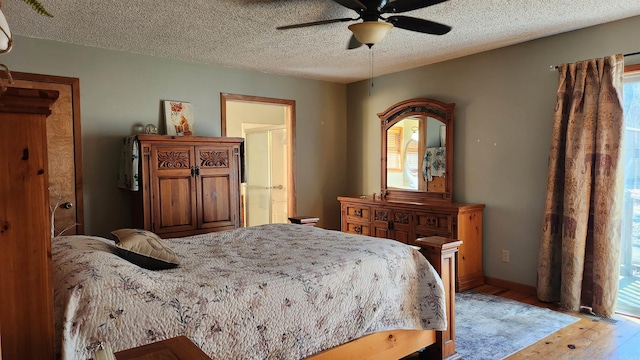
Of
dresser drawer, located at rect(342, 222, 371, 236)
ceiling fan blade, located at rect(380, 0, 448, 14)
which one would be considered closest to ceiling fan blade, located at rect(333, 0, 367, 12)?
ceiling fan blade, located at rect(380, 0, 448, 14)

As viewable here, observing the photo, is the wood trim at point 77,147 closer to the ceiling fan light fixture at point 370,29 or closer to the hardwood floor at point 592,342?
the ceiling fan light fixture at point 370,29

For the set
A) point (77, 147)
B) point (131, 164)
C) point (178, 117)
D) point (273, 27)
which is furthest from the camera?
point (178, 117)

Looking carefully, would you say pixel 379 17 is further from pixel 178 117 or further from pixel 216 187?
pixel 178 117

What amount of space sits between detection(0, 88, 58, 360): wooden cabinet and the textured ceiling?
6.56ft

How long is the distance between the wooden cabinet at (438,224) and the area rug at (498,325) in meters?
0.38

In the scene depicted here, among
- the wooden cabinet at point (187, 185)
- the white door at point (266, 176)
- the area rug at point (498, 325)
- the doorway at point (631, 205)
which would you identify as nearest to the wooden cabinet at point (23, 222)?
the area rug at point (498, 325)

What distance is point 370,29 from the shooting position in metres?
2.50

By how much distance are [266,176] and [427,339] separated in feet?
12.6

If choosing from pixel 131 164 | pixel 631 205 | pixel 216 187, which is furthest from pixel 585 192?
pixel 131 164

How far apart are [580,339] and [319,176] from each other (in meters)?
3.38

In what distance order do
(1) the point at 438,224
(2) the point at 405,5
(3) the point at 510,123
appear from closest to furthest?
(2) the point at 405,5
(3) the point at 510,123
(1) the point at 438,224

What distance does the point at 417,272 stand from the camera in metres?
2.36

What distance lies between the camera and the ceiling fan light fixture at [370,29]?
2.48m

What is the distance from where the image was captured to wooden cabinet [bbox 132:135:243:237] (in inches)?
143
